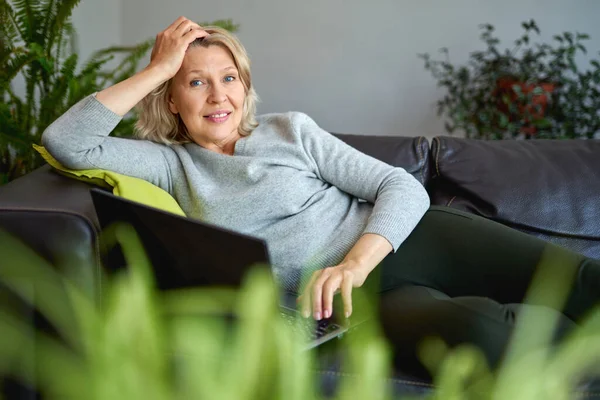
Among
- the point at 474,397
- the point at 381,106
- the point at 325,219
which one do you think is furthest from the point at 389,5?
the point at 474,397

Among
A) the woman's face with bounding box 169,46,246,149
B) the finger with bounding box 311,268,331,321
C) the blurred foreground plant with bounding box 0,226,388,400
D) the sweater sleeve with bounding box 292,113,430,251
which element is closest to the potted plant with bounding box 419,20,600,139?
the sweater sleeve with bounding box 292,113,430,251

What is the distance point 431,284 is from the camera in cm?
153

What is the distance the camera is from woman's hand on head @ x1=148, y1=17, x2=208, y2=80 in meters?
1.63

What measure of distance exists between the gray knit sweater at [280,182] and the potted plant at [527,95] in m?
1.58

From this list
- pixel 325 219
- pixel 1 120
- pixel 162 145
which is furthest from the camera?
pixel 1 120

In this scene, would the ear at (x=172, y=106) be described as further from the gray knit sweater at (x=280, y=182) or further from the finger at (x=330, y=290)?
the finger at (x=330, y=290)

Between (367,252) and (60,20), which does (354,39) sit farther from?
(367,252)

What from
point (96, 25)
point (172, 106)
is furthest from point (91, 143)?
point (96, 25)

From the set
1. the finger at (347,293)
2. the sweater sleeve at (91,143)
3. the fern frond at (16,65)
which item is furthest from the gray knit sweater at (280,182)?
the fern frond at (16,65)

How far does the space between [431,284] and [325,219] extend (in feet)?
0.92

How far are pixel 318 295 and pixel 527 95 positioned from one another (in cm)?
208

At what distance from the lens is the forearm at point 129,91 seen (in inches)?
62.1

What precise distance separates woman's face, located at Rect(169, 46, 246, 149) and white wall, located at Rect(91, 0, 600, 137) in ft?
6.58

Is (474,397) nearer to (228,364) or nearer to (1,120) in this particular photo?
Answer: (228,364)
